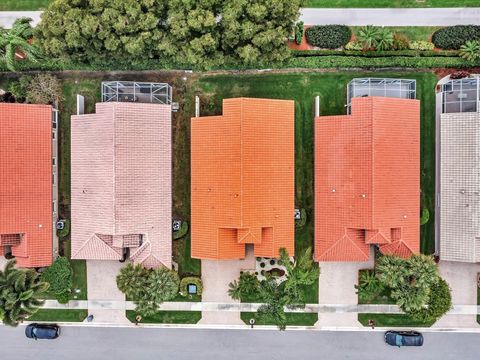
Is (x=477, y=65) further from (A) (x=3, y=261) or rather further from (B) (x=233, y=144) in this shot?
(A) (x=3, y=261)

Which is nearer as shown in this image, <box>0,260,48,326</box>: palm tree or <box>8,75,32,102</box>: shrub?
<box>0,260,48,326</box>: palm tree

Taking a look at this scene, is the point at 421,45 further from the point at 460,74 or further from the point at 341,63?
the point at 341,63

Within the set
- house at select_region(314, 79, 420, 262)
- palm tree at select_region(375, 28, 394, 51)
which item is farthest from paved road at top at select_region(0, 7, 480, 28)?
house at select_region(314, 79, 420, 262)

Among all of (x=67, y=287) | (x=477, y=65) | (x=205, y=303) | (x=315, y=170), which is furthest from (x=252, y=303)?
(x=477, y=65)

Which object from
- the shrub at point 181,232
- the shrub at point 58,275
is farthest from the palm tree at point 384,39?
the shrub at point 58,275

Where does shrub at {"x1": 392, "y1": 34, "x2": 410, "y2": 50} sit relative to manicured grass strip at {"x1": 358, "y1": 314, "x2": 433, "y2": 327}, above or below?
above

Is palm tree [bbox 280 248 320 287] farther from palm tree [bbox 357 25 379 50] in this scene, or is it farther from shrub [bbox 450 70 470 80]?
shrub [bbox 450 70 470 80]
